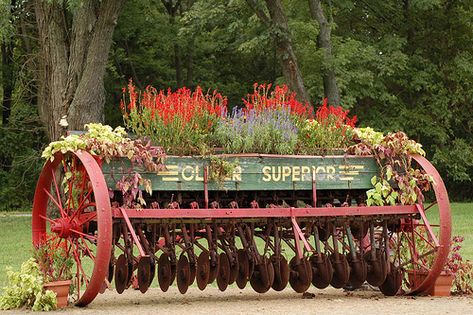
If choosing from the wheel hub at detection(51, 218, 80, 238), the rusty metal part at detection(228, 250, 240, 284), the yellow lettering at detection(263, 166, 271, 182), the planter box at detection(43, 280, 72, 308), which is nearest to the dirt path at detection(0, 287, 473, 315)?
the planter box at detection(43, 280, 72, 308)

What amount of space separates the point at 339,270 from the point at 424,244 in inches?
40.5

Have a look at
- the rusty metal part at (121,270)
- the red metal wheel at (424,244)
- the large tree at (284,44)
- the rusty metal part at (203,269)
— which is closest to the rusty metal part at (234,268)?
the rusty metal part at (203,269)

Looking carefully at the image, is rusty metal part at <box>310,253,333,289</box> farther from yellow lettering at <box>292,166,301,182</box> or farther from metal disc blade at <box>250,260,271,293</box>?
yellow lettering at <box>292,166,301,182</box>

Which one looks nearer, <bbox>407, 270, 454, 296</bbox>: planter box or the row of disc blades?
the row of disc blades

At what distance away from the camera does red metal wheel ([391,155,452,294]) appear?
9.75 meters

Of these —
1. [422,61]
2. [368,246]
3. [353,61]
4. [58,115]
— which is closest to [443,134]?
[422,61]

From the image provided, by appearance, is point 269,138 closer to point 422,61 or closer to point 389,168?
point 389,168

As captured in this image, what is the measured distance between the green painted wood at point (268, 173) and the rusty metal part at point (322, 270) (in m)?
0.71

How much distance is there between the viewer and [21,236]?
64.7 ft

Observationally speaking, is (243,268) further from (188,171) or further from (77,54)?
(77,54)

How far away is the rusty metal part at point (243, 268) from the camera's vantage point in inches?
383

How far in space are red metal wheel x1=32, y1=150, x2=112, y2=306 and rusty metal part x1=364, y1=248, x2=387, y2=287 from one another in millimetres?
2804

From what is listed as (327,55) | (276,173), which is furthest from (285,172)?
(327,55)

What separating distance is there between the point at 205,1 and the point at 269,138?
18.6 meters
